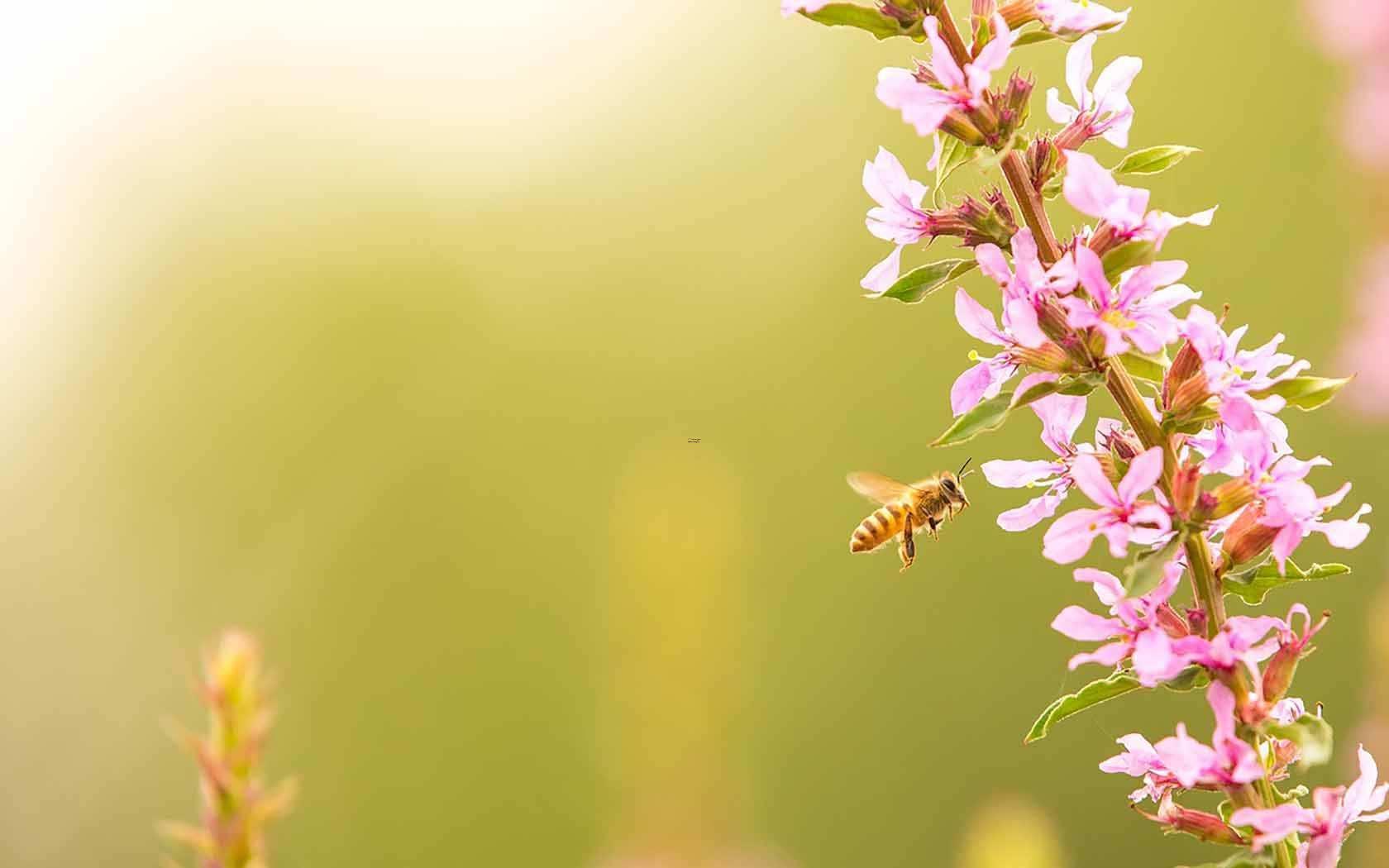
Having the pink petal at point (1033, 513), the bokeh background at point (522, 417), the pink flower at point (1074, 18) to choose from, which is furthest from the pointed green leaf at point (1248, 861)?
the bokeh background at point (522, 417)

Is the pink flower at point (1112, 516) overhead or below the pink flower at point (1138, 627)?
overhead

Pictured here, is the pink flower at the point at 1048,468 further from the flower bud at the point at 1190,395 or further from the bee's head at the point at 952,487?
the bee's head at the point at 952,487

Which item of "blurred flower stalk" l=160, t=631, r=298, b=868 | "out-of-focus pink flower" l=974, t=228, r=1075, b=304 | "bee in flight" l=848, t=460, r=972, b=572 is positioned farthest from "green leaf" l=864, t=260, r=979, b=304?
"bee in flight" l=848, t=460, r=972, b=572

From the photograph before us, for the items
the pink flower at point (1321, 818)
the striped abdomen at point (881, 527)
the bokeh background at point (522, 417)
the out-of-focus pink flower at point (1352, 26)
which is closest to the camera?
the pink flower at point (1321, 818)

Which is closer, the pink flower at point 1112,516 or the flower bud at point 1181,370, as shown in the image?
the pink flower at point 1112,516

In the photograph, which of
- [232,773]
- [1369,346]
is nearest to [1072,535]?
[232,773]

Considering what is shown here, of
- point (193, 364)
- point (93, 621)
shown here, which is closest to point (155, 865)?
point (93, 621)

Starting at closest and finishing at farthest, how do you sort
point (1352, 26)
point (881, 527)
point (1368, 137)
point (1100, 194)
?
point (1100, 194), point (881, 527), point (1352, 26), point (1368, 137)

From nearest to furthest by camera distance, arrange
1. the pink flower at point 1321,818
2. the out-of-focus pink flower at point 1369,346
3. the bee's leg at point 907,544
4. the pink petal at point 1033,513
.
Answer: the pink flower at point 1321,818, the pink petal at point 1033,513, the bee's leg at point 907,544, the out-of-focus pink flower at point 1369,346

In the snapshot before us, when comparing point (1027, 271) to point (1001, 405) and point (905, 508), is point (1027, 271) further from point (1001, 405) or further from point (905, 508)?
point (905, 508)
